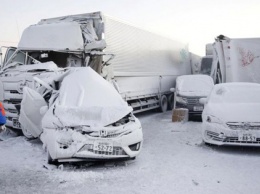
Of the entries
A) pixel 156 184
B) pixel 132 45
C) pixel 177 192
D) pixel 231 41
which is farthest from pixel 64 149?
pixel 231 41

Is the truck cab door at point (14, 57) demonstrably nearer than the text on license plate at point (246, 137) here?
No

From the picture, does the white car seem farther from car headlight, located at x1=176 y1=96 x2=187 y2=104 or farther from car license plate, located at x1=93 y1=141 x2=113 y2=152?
car headlight, located at x1=176 y1=96 x2=187 y2=104

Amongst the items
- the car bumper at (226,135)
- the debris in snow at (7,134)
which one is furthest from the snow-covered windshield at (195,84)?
the debris in snow at (7,134)

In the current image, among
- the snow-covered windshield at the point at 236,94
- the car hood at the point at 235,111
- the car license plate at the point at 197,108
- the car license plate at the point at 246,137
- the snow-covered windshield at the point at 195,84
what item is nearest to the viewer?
the car license plate at the point at 246,137

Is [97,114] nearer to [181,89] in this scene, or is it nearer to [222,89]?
[222,89]

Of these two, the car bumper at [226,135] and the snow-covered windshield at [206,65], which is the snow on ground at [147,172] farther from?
the snow-covered windshield at [206,65]

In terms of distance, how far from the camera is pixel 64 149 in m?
5.59

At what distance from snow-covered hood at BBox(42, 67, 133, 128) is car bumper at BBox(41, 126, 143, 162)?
9.0 inches

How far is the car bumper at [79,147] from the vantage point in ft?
18.2

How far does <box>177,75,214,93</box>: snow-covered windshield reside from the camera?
13.4m

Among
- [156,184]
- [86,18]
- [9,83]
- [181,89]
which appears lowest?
[181,89]

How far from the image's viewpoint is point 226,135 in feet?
23.1

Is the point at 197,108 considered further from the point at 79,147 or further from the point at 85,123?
the point at 79,147

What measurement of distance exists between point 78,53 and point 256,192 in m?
7.31
